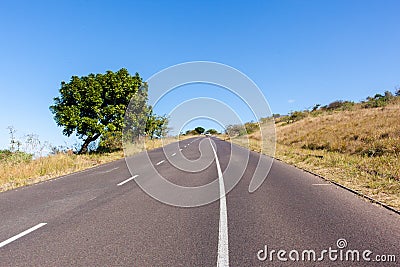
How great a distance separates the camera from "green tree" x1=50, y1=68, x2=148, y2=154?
67.5ft

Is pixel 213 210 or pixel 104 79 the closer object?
pixel 213 210

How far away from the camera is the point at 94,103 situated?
21.2m

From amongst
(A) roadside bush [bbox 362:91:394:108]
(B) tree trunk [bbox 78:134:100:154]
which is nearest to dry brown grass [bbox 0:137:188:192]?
(B) tree trunk [bbox 78:134:100:154]

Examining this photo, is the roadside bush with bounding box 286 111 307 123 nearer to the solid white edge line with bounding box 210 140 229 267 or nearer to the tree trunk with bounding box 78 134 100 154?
the tree trunk with bounding box 78 134 100 154

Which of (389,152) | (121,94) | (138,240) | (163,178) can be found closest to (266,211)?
(138,240)

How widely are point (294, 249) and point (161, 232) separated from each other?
2.14m

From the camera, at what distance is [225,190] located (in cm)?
852

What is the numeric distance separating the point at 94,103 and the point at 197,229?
18173 mm

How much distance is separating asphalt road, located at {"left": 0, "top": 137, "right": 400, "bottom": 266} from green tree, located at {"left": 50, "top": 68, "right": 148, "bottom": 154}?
12.8m

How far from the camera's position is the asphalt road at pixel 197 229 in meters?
3.95

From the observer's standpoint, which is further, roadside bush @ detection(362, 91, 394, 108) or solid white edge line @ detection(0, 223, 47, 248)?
roadside bush @ detection(362, 91, 394, 108)

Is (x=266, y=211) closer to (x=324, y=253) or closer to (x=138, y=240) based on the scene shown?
(x=324, y=253)

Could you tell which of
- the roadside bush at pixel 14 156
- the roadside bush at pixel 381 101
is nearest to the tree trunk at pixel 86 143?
the roadside bush at pixel 14 156

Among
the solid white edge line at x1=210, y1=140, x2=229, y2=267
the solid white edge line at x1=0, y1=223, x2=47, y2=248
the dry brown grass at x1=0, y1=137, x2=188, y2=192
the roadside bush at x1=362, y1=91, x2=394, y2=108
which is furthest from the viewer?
the roadside bush at x1=362, y1=91, x2=394, y2=108
